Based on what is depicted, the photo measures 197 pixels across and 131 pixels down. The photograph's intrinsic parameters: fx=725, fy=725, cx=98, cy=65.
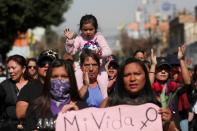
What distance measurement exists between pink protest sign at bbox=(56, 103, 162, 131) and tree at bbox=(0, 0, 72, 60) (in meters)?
31.0

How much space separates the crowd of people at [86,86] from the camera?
221 inches

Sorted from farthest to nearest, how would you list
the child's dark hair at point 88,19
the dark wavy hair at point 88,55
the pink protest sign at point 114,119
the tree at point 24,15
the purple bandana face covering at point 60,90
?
the tree at point 24,15, the child's dark hair at point 88,19, the dark wavy hair at point 88,55, the purple bandana face covering at point 60,90, the pink protest sign at point 114,119

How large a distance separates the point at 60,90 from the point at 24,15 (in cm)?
3277

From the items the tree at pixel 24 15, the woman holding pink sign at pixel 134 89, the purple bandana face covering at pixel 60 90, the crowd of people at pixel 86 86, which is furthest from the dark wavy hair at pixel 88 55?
the tree at pixel 24 15

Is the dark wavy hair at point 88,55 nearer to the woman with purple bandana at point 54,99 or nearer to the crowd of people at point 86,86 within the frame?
the crowd of people at point 86,86

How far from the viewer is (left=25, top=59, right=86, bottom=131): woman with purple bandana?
569 cm

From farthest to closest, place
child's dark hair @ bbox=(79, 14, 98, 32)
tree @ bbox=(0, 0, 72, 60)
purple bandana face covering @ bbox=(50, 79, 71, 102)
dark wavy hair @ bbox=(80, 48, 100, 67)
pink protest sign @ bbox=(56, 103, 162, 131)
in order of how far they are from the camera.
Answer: tree @ bbox=(0, 0, 72, 60) < child's dark hair @ bbox=(79, 14, 98, 32) < dark wavy hair @ bbox=(80, 48, 100, 67) < purple bandana face covering @ bbox=(50, 79, 71, 102) < pink protest sign @ bbox=(56, 103, 162, 131)

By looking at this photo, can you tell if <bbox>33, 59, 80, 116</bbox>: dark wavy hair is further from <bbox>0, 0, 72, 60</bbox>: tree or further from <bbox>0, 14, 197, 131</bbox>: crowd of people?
<bbox>0, 0, 72, 60</bbox>: tree

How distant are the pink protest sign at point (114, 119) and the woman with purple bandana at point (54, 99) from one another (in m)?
0.10

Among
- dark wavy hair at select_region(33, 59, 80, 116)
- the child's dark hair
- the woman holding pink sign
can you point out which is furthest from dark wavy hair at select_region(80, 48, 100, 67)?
the woman holding pink sign

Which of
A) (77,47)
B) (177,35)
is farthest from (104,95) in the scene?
(177,35)

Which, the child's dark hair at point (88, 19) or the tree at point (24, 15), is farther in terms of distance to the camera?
the tree at point (24, 15)

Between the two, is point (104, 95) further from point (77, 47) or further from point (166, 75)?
point (166, 75)

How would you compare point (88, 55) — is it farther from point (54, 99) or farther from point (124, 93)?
point (124, 93)
